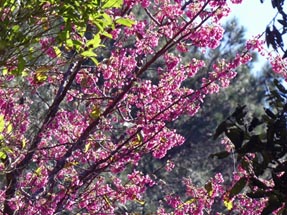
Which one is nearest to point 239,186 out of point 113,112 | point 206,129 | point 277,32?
point 277,32

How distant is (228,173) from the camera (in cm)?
1880

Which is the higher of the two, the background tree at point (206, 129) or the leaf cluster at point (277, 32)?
the background tree at point (206, 129)

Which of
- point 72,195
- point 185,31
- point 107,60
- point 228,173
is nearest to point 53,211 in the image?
point 72,195

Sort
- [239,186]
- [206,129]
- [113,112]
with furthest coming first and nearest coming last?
1. [206,129]
2. [113,112]
3. [239,186]

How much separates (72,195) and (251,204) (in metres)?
1.88

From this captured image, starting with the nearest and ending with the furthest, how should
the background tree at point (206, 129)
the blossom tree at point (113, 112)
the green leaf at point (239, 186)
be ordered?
the green leaf at point (239, 186)
the blossom tree at point (113, 112)
the background tree at point (206, 129)

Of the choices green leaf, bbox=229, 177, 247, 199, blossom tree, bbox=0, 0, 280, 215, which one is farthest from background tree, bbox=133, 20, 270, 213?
green leaf, bbox=229, 177, 247, 199

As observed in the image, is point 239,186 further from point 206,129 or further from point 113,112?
point 206,129

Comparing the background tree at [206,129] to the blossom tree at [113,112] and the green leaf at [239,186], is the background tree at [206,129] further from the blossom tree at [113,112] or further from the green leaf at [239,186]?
the green leaf at [239,186]

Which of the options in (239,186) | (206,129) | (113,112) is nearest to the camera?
(239,186)

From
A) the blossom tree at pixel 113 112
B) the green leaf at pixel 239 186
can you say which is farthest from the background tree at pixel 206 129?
the green leaf at pixel 239 186

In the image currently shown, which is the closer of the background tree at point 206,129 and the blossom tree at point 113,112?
the blossom tree at point 113,112

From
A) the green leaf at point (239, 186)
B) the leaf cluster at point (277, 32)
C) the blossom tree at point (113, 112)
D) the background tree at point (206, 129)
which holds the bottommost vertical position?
the green leaf at point (239, 186)

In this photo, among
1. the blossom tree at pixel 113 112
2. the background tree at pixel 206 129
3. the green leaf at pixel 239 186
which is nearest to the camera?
the green leaf at pixel 239 186
